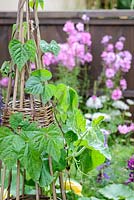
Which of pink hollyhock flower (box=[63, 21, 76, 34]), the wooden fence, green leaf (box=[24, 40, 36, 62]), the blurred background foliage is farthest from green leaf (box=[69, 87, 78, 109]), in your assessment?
the blurred background foliage

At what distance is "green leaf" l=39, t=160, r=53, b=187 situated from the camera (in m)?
1.33

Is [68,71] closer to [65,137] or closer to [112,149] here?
[112,149]

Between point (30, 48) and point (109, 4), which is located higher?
point (109, 4)

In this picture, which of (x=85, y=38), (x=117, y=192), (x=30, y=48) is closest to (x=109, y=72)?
(x=85, y=38)

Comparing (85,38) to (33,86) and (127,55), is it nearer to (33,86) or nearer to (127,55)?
(127,55)

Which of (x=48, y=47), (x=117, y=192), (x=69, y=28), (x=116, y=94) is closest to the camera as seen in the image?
(x=48, y=47)

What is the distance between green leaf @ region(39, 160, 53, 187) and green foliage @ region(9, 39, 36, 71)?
0.26 metres

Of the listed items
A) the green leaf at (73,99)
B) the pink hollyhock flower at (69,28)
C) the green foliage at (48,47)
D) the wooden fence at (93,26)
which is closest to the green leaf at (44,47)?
the green foliage at (48,47)

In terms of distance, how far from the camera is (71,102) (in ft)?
5.16

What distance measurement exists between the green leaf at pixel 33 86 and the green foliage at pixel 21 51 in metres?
0.04

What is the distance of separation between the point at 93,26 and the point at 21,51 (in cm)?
292

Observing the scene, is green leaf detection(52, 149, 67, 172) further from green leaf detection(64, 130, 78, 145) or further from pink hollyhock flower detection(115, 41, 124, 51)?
pink hollyhock flower detection(115, 41, 124, 51)

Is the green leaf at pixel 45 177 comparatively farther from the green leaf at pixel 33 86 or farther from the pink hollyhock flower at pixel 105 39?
the pink hollyhock flower at pixel 105 39

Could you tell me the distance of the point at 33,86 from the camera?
52.5 inches
